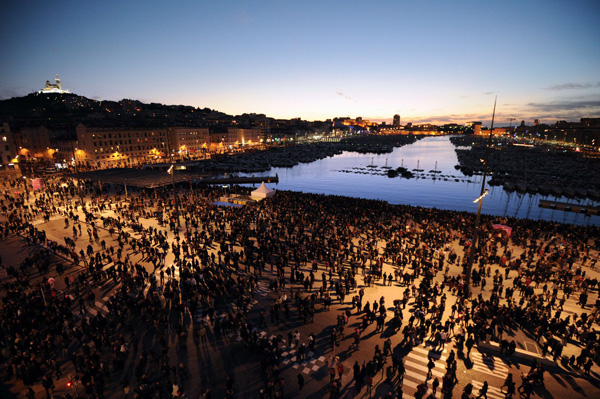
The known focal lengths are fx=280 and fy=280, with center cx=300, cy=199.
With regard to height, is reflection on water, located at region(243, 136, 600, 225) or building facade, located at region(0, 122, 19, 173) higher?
building facade, located at region(0, 122, 19, 173)

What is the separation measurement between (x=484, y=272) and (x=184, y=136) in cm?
11363

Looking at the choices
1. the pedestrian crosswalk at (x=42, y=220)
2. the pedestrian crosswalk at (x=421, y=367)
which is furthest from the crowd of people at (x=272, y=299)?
the pedestrian crosswalk at (x=42, y=220)

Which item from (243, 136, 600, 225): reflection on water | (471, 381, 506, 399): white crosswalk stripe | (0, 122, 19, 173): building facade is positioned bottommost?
(243, 136, 600, 225): reflection on water

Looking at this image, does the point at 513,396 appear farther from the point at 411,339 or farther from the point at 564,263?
the point at 564,263

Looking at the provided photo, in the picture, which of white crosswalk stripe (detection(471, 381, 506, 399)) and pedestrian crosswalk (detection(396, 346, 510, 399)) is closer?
white crosswalk stripe (detection(471, 381, 506, 399))

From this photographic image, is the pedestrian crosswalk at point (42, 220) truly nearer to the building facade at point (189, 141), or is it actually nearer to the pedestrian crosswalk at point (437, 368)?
the pedestrian crosswalk at point (437, 368)

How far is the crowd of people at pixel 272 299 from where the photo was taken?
1140 cm

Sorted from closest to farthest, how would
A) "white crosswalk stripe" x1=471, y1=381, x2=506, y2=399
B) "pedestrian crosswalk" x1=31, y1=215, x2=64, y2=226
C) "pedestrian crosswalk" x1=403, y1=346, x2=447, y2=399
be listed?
"white crosswalk stripe" x1=471, y1=381, x2=506, y2=399 → "pedestrian crosswalk" x1=403, y1=346, x2=447, y2=399 → "pedestrian crosswalk" x1=31, y1=215, x2=64, y2=226

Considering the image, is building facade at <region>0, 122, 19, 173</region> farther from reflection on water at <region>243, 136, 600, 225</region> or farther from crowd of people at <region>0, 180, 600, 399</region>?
reflection on water at <region>243, 136, 600, 225</region>

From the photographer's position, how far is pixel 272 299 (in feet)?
56.0

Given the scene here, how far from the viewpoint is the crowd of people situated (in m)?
11.4

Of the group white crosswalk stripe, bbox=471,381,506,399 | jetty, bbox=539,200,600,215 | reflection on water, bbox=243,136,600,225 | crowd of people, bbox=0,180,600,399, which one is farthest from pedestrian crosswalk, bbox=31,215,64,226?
jetty, bbox=539,200,600,215

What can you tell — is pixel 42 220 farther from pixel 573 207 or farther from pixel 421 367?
pixel 573 207

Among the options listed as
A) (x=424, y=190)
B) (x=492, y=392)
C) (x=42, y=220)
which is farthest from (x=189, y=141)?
(x=492, y=392)
